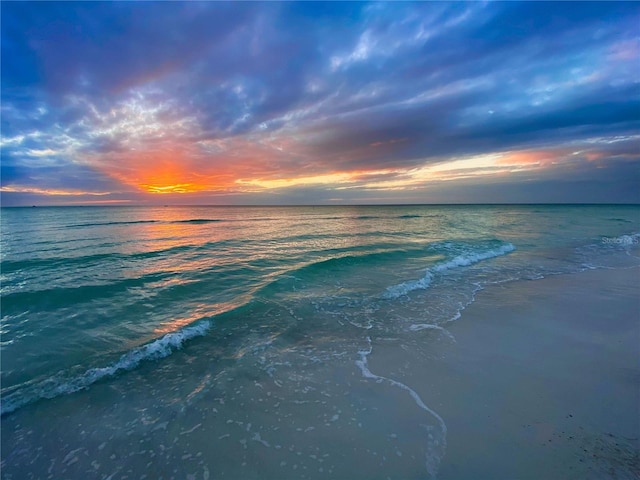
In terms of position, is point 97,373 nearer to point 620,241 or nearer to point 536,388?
point 536,388

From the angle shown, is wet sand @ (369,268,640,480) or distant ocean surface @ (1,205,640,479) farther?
distant ocean surface @ (1,205,640,479)

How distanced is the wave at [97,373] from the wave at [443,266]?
6768 millimetres

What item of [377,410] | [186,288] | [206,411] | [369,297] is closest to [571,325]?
[369,297]

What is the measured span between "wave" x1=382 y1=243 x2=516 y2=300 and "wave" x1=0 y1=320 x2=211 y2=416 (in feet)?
22.2

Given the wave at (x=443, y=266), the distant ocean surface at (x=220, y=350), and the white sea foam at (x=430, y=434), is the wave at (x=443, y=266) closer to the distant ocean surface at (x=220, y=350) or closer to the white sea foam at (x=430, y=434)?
the distant ocean surface at (x=220, y=350)

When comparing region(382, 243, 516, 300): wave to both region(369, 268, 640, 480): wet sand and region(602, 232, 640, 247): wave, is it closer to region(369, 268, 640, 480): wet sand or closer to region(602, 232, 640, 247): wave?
region(369, 268, 640, 480): wet sand

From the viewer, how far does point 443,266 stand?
49.4 feet

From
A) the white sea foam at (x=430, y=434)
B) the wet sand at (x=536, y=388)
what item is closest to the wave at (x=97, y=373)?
the white sea foam at (x=430, y=434)

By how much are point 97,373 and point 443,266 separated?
47.4ft

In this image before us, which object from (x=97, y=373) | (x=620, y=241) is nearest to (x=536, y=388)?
(x=97, y=373)

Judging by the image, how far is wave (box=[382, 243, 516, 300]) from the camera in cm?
1098

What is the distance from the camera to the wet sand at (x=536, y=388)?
11.8ft

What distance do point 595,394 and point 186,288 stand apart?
38.8 feet

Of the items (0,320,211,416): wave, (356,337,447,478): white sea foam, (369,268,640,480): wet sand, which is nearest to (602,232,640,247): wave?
(369,268,640,480): wet sand
